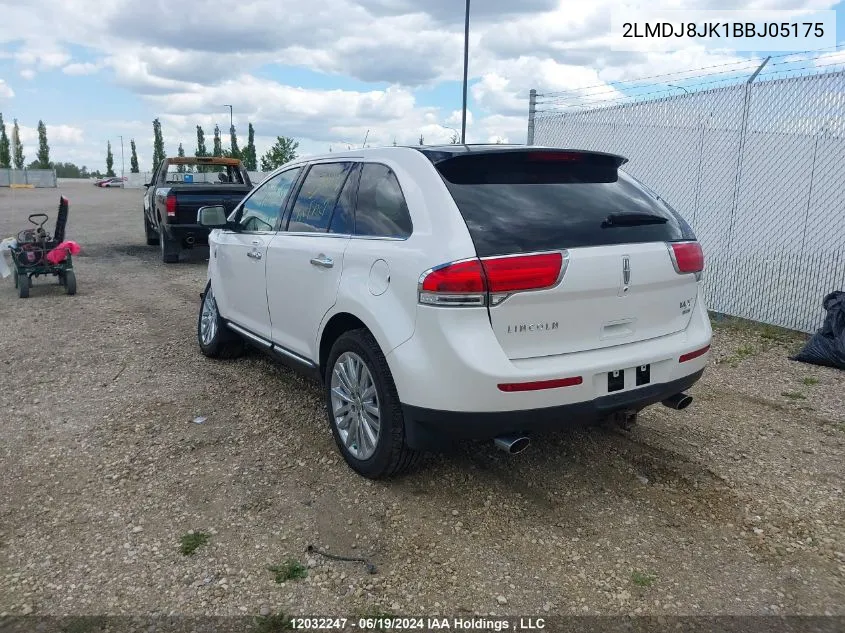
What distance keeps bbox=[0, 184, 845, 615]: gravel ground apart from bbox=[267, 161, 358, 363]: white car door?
0.70 meters

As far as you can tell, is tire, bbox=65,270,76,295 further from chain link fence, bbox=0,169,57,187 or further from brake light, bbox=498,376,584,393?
chain link fence, bbox=0,169,57,187

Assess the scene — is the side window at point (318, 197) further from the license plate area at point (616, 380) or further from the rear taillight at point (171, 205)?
the rear taillight at point (171, 205)

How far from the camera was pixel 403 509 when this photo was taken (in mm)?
3543

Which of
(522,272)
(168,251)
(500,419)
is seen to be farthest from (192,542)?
(168,251)

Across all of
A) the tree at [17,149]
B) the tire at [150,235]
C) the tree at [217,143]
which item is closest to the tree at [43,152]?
the tree at [17,149]

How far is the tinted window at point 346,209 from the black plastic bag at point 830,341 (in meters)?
4.65

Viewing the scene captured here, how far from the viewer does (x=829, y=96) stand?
6910 mm

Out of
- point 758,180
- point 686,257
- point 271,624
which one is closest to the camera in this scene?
point 271,624

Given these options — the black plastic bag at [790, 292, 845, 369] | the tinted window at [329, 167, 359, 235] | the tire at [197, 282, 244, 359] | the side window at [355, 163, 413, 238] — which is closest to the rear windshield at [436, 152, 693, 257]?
the side window at [355, 163, 413, 238]

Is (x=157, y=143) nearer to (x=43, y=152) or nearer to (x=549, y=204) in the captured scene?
(x=43, y=152)

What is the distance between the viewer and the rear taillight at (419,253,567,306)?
3074 mm

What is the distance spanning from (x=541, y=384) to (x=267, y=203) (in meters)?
2.89

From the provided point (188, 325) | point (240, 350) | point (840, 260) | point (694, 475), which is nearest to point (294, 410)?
point (240, 350)

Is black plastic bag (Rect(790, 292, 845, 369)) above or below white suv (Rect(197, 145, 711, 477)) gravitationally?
below
